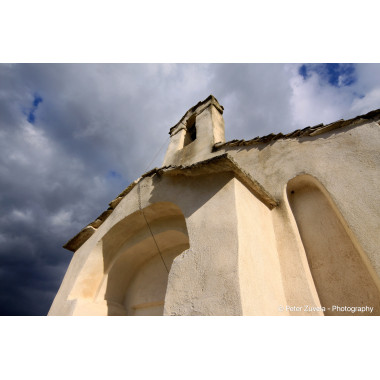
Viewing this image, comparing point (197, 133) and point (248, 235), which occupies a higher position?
point (197, 133)

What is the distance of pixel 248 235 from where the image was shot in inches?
124

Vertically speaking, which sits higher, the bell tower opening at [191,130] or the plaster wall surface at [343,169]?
the bell tower opening at [191,130]

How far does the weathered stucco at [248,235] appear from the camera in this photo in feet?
9.45

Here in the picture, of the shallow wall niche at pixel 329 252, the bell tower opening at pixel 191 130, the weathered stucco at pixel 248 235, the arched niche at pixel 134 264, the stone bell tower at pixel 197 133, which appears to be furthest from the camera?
the bell tower opening at pixel 191 130

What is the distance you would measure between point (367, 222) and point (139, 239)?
14.4 ft

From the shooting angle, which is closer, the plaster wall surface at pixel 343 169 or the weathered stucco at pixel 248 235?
the weathered stucco at pixel 248 235

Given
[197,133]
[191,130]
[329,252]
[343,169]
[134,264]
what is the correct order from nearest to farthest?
[329,252] → [343,169] → [134,264] → [197,133] → [191,130]

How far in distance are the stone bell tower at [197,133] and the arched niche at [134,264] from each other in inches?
94.6

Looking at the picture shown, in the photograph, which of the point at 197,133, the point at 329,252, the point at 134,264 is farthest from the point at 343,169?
the point at 134,264

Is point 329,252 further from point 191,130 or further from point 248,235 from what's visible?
point 191,130

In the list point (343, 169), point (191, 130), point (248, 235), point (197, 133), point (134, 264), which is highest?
point (191, 130)

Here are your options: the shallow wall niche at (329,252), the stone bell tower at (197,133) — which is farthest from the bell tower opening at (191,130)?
the shallow wall niche at (329,252)

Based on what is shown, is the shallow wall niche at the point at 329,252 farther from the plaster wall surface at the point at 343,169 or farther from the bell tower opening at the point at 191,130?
the bell tower opening at the point at 191,130

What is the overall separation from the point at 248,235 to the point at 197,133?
5.25 meters
